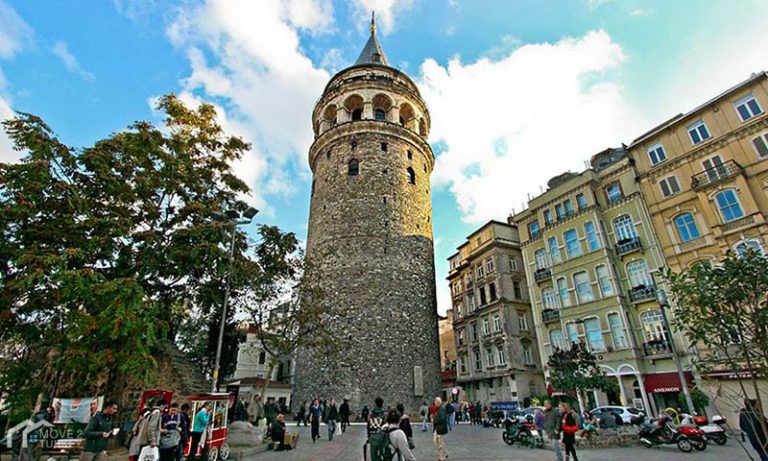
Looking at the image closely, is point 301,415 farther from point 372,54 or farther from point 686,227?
point 372,54

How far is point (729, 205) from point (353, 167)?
1956 cm

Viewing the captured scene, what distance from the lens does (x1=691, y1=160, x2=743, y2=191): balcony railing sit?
1767cm

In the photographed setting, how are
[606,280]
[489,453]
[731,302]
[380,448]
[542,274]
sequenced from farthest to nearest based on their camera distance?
1. [542,274]
2. [606,280]
3. [489,453]
4. [731,302]
5. [380,448]

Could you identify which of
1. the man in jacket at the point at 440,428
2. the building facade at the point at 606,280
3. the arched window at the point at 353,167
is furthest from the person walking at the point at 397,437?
the arched window at the point at 353,167

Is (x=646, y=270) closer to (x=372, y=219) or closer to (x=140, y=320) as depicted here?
(x=372, y=219)

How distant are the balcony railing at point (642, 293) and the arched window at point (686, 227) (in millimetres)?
2826

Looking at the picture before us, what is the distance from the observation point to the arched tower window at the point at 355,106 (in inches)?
1077

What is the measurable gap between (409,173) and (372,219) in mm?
4851

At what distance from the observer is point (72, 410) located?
9.98 meters

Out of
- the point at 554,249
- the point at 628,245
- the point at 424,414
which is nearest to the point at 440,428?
the point at 424,414

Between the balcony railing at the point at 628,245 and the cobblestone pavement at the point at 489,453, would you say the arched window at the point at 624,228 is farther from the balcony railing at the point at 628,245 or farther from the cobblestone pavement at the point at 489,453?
the cobblestone pavement at the point at 489,453

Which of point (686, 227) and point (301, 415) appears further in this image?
point (686, 227)

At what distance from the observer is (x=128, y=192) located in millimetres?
11086

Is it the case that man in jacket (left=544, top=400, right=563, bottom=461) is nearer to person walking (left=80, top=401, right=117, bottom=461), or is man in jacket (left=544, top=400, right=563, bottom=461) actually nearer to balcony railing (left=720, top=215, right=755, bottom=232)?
person walking (left=80, top=401, right=117, bottom=461)
